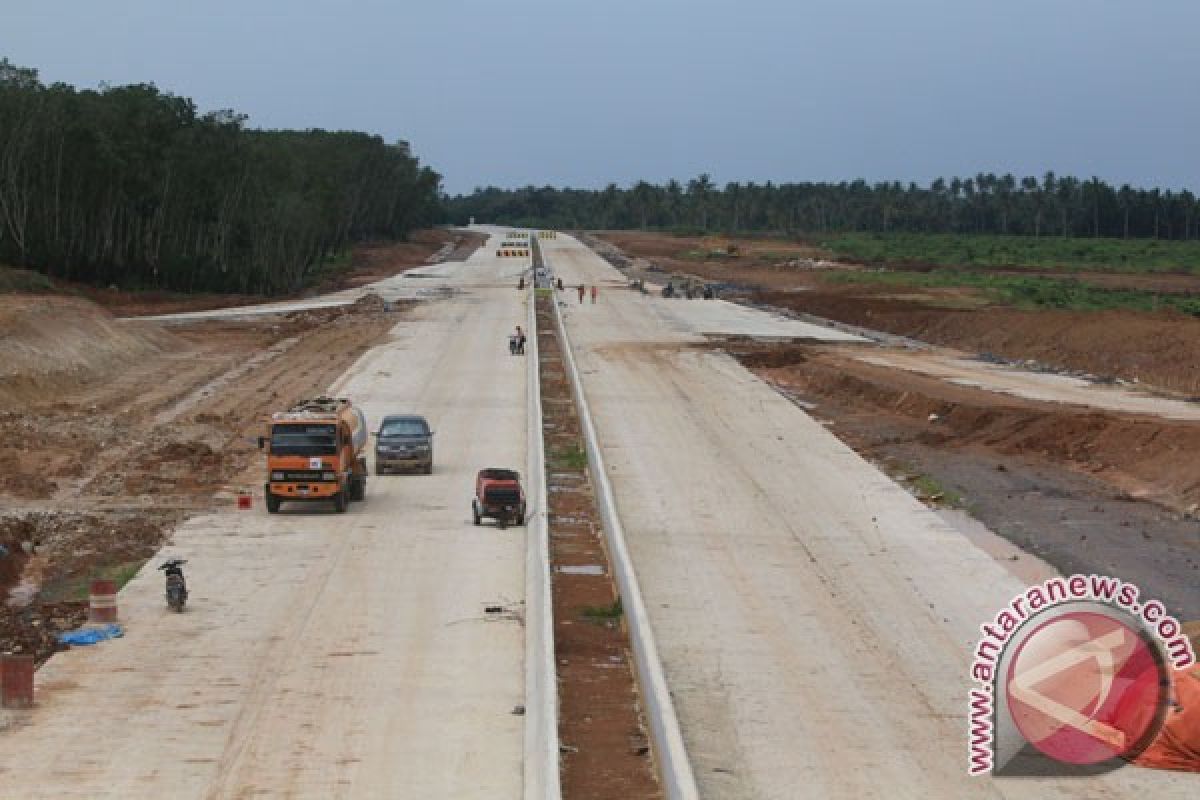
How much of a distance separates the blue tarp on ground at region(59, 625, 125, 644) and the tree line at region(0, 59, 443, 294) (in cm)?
7531

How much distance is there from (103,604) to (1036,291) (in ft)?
295

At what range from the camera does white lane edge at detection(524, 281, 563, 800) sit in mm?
18938

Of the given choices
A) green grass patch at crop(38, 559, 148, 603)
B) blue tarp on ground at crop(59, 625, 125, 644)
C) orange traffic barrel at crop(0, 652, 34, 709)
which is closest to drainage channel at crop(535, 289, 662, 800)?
blue tarp on ground at crop(59, 625, 125, 644)

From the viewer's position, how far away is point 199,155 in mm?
112375

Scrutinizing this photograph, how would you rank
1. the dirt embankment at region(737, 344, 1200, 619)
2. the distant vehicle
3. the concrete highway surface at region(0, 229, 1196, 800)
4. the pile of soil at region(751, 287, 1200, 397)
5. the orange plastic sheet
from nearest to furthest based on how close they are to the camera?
the orange plastic sheet, the concrete highway surface at region(0, 229, 1196, 800), the dirt embankment at region(737, 344, 1200, 619), the distant vehicle, the pile of soil at region(751, 287, 1200, 397)

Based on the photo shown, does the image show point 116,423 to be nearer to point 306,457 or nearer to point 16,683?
point 306,457

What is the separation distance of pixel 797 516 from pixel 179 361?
1657 inches

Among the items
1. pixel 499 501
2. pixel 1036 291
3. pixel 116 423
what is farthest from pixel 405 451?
pixel 1036 291

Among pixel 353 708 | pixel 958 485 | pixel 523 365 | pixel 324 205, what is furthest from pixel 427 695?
pixel 324 205

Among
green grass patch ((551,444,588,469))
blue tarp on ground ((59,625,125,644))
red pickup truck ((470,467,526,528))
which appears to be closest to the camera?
blue tarp on ground ((59,625,125,644))

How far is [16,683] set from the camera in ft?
74.1

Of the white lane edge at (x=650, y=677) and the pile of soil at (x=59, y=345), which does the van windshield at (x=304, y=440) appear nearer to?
the white lane edge at (x=650, y=677)

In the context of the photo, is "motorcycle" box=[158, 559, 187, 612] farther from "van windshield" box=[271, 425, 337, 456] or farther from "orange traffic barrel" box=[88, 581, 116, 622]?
"van windshield" box=[271, 425, 337, 456]

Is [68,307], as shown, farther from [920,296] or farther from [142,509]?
[920,296]
